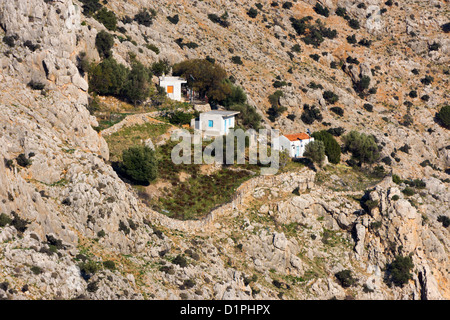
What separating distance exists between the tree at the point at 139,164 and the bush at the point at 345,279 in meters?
31.1

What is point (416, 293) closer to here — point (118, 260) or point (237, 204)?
point (237, 204)

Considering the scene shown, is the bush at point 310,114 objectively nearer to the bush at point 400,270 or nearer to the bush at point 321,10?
the bush at point 400,270

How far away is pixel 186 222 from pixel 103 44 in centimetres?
4369

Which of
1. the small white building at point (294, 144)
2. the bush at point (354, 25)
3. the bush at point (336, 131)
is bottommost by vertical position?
the bush at point (336, 131)

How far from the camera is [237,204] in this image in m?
79.2

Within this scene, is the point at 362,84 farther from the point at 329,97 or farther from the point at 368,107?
the point at 329,97

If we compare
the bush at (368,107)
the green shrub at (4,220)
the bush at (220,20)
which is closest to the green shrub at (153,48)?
the bush at (220,20)

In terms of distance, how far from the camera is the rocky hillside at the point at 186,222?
56969 mm

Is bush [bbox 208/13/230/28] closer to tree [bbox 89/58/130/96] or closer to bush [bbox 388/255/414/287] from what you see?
tree [bbox 89/58/130/96]

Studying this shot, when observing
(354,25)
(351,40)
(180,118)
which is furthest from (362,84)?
(180,118)

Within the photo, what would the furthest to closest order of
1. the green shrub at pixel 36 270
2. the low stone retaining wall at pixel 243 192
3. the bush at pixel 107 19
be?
→ 1. the bush at pixel 107 19
2. the low stone retaining wall at pixel 243 192
3. the green shrub at pixel 36 270

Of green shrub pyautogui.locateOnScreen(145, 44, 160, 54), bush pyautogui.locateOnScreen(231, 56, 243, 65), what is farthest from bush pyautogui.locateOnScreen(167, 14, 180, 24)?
green shrub pyautogui.locateOnScreen(145, 44, 160, 54)

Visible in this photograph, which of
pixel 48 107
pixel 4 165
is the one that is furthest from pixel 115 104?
pixel 4 165
